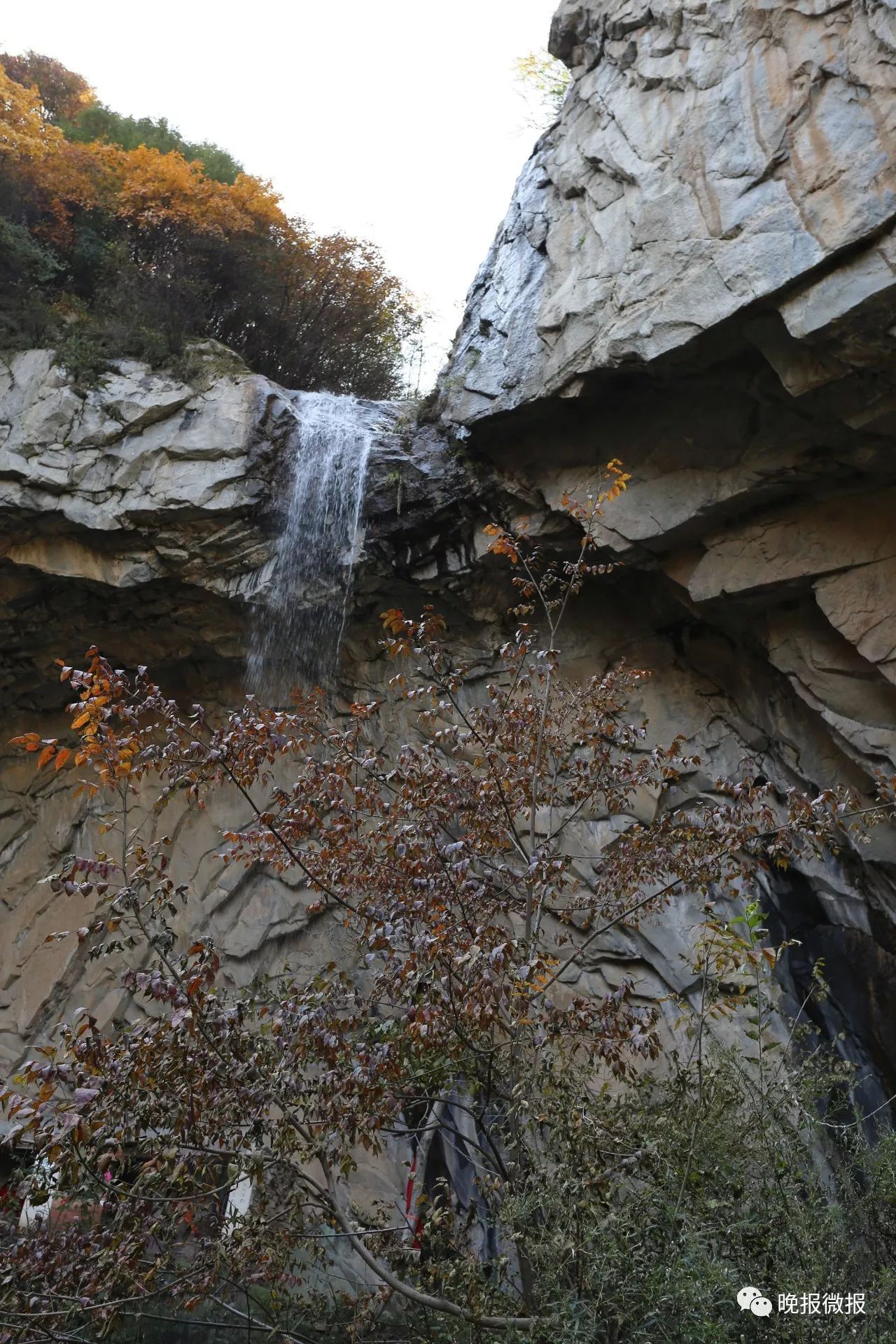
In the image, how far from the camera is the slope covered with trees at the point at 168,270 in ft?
31.1

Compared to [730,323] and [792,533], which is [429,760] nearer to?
[730,323]

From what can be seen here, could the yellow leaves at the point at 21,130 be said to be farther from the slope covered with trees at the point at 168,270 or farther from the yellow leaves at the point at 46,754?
the yellow leaves at the point at 46,754

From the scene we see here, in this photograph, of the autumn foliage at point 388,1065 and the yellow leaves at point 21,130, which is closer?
the autumn foliage at point 388,1065

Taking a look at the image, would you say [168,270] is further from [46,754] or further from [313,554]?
[46,754]

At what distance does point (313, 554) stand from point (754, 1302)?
671 centimetres

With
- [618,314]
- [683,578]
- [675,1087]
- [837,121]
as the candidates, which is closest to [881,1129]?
[675,1087]

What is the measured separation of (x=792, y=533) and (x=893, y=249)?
2252mm

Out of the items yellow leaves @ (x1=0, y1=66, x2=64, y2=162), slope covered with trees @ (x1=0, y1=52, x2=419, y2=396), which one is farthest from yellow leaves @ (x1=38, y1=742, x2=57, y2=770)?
yellow leaves @ (x1=0, y1=66, x2=64, y2=162)

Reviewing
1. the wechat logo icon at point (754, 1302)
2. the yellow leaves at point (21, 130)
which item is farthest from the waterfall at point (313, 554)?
the wechat logo icon at point (754, 1302)

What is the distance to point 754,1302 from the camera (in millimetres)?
2957

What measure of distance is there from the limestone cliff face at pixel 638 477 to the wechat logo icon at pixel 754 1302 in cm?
431

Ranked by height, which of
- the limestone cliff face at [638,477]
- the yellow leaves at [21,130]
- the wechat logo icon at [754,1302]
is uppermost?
the yellow leaves at [21,130]

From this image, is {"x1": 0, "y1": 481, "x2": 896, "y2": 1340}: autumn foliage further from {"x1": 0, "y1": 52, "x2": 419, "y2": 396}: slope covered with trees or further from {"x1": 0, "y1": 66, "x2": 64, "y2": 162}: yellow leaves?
{"x1": 0, "y1": 66, "x2": 64, "y2": 162}: yellow leaves

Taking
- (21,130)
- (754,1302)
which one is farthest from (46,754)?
(21,130)
